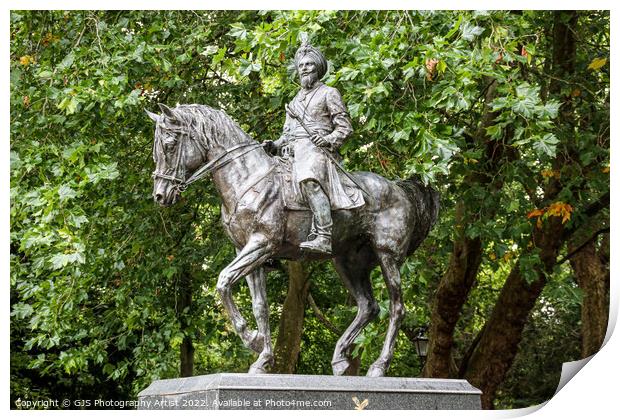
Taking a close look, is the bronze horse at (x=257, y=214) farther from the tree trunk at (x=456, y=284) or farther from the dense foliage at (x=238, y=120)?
the tree trunk at (x=456, y=284)

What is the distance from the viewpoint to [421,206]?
34.4ft

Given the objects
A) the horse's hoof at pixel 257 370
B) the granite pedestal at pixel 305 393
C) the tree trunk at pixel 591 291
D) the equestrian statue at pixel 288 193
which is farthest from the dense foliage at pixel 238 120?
the horse's hoof at pixel 257 370

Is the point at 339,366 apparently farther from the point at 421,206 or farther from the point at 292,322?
the point at 292,322

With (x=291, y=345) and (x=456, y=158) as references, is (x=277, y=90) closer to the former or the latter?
(x=456, y=158)

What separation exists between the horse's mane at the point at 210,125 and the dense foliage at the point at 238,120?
2.18 m

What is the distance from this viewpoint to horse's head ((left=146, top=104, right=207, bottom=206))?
9227mm

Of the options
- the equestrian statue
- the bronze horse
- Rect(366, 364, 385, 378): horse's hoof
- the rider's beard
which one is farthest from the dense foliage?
Rect(366, 364, 385, 378): horse's hoof

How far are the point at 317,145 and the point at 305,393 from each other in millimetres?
2355

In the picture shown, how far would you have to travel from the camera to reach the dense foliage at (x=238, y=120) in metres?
11.7

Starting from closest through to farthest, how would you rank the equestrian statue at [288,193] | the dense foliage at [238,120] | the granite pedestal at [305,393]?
1. the granite pedestal at [305,393]
2. the equestrian statue at [288,193]
3. the dense foliage at [238,120]

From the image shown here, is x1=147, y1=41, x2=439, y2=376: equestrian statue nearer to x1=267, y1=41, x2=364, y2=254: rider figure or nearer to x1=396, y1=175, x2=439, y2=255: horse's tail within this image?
x1=267, y1=41, x2=364, y2=254: rider figure

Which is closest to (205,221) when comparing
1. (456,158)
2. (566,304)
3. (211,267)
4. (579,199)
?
(211,267)

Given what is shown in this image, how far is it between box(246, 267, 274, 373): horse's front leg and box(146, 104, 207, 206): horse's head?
3.54 feet
